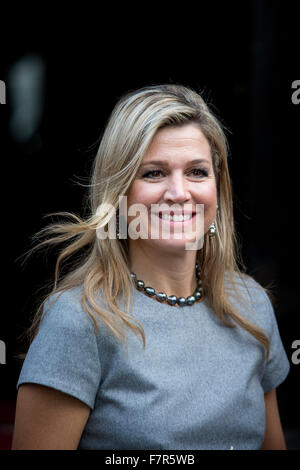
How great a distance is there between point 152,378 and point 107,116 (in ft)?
7.85

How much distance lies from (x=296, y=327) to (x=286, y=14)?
1.85 meters

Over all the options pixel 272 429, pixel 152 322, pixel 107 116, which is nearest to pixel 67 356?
pixel 152 322

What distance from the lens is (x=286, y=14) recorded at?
3.34m

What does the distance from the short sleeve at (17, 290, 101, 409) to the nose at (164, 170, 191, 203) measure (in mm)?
424

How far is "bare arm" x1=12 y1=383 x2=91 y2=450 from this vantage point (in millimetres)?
1562

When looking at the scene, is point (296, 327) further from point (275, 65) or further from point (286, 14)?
point (286, 14)

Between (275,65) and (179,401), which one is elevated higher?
(275,65)

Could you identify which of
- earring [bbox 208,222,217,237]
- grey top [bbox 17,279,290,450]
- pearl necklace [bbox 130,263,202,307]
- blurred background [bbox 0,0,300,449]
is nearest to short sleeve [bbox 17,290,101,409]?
grey top [bbox 17,279,290,450]

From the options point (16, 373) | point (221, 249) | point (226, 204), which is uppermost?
point (226, 204)

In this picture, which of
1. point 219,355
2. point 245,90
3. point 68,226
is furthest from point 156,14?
point 219,355

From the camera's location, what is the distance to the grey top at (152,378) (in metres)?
1.59

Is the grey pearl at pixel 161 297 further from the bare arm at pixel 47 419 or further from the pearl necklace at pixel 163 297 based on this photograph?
the bare arm at pixel 47 419

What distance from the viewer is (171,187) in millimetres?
1764

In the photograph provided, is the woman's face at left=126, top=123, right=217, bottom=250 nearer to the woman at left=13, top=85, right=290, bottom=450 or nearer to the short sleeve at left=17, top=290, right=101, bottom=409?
the woman at left=13, top=85, right=290, bottom=450
